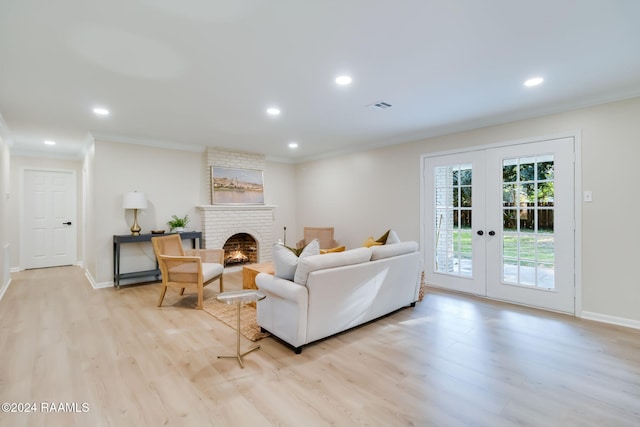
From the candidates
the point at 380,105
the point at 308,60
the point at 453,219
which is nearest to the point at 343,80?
the point at 308,60

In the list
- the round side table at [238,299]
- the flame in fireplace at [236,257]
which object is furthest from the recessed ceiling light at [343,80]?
the flame in fireplace at [236,257]

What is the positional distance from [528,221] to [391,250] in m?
1.94

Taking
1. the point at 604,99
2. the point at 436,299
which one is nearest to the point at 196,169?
the point at 436,299

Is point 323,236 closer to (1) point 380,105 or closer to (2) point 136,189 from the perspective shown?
(1) point 380,105

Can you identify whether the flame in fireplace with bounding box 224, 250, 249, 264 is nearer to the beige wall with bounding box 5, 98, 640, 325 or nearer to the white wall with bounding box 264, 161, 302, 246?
the white wall with bounding box 264, 161, 302, 246

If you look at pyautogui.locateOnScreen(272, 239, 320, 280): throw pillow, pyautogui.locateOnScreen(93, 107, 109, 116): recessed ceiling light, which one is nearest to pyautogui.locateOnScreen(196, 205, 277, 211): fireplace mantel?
pyautogui.locateOnScreen(93, 107, 109, 116): recessed ceiling light

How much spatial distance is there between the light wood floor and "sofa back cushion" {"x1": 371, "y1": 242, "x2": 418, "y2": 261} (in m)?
0.75

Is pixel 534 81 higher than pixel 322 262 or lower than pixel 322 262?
higher

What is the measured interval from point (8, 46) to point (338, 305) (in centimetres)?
337

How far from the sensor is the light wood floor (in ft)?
6.20

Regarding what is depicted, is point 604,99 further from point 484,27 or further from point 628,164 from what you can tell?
point 484,27

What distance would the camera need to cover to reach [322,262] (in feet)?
9.15

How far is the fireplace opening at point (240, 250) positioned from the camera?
21.6 feet

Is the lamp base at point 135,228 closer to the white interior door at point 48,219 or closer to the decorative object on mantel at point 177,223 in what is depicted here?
the decorative object on mantel at point 177,223
